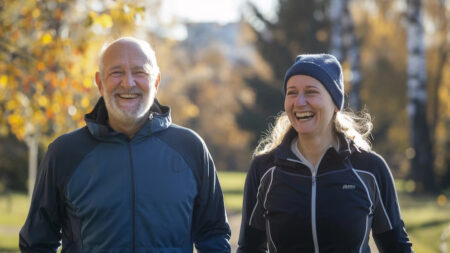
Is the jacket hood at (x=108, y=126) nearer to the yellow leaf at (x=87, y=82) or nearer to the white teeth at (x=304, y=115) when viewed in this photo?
the white teeth at (x=304, y=115)

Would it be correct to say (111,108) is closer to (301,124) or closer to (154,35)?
(301,124)

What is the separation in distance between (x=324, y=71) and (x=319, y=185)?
2.07 ft

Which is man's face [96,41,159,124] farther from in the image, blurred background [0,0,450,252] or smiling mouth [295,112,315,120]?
blurred background [0,0,450,252]

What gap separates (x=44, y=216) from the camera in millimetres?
4125

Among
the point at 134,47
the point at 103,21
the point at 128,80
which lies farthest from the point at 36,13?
the point at 128,80

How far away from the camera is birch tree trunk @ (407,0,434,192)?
25203mm

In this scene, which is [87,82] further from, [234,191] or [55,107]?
[234,191]

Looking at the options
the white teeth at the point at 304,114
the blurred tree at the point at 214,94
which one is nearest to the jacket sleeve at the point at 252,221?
the white teeth at the point at 304,114

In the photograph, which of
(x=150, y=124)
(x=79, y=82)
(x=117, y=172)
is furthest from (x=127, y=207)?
(x=79, y=82)

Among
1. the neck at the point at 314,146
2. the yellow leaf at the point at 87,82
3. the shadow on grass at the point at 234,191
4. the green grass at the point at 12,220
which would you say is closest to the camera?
the neck at the point at 314,146

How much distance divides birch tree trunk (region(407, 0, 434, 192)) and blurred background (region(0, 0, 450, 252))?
33 millimetres

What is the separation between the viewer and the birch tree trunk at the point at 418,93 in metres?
25.2

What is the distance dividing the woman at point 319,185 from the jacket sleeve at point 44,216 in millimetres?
1091

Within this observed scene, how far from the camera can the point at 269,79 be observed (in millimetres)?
37906
